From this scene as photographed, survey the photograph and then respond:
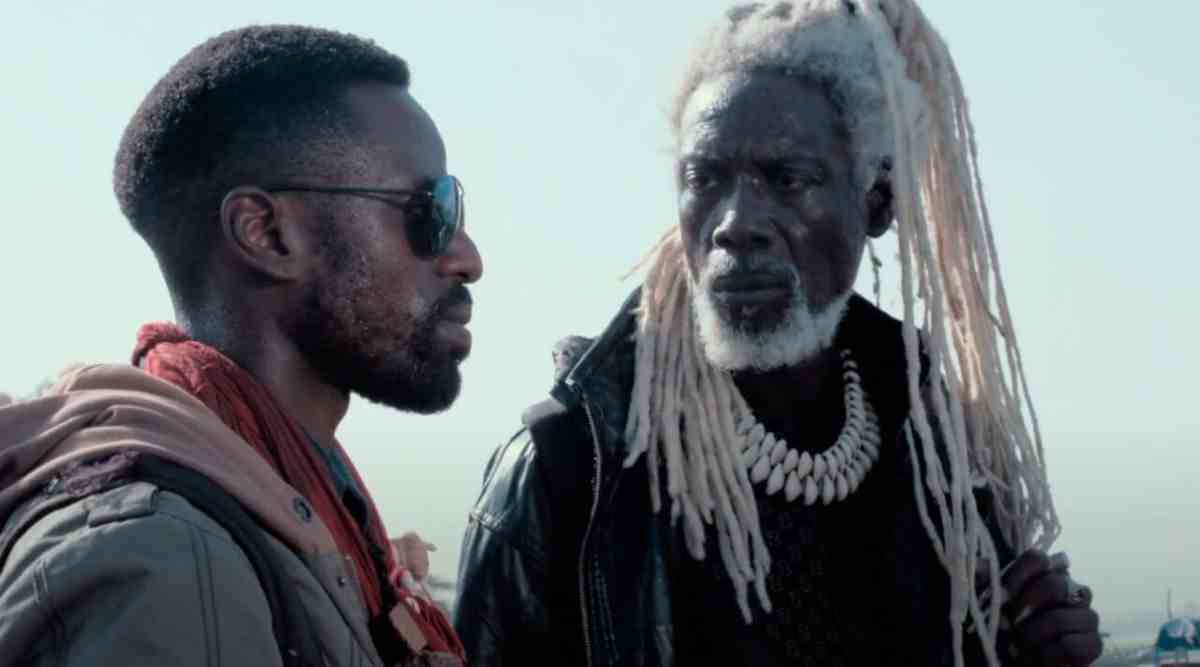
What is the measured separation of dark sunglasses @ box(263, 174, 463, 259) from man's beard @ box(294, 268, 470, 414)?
Answer: 0.09 m

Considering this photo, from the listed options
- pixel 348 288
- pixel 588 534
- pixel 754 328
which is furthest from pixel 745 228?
pixel 348 288

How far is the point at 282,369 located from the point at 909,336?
2123 millimetres

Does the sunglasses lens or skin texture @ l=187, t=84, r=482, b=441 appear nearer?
skin texture @ l=187, t=84, r=482, b=441

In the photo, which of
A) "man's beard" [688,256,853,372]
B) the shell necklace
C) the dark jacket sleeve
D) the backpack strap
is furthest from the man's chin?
the shell necklace

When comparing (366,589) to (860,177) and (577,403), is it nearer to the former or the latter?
(577,403)

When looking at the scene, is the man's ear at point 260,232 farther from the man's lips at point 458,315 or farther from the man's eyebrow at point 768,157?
the man's eyebrow at point 768,157

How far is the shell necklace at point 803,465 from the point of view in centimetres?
476

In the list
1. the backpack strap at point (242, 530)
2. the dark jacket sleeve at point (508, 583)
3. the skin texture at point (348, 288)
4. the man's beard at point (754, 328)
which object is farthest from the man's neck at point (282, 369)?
the man's beard at point (754, 328)

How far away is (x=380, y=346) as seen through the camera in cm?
323

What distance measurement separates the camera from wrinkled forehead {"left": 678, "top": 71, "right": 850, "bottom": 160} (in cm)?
475

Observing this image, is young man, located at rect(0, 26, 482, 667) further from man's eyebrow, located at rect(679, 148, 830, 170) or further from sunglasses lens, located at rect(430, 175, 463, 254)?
man's eyebrow, located at rect(679, 148, 830, 170)

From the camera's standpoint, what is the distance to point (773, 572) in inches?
184

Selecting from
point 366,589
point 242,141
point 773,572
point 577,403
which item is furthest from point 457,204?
point 773,572

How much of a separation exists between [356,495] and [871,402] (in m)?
1.91
